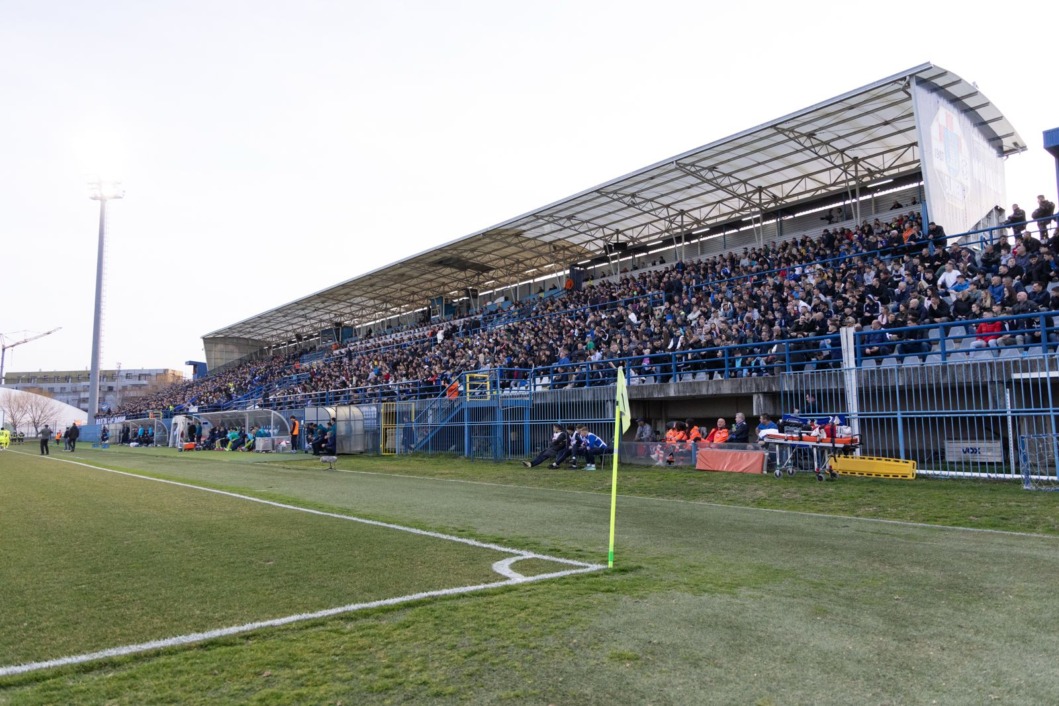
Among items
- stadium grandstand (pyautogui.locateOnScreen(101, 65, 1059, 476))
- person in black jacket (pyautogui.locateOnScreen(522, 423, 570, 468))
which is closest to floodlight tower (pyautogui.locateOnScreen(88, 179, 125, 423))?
stadium grandstand (pyautogui.locateOnScreen(101, 65, 1059, 476))

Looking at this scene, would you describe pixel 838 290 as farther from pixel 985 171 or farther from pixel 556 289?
pixel 556 289

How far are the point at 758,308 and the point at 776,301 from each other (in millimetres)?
720

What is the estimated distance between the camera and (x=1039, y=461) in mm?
12547

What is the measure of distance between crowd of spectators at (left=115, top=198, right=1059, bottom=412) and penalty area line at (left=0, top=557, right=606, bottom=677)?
41.1ft

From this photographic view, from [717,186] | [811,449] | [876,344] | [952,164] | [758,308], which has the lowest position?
[811,449]

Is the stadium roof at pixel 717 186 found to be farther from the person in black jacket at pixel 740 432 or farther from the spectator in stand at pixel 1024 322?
the person in black jacket at pixel 740 432

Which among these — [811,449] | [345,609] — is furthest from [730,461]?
[345,609]

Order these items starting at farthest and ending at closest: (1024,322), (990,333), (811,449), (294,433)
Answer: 1. (294,433)
2. (811,449)
3. (1024,322)
4. (990,333)

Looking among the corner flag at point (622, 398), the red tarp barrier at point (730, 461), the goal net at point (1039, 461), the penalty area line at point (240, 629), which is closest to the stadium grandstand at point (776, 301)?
the goal net at point (1039, 461)

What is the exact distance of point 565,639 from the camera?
449cm

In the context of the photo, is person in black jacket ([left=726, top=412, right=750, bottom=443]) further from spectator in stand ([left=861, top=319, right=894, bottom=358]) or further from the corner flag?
the corner flag

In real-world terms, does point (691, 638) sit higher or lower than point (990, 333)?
lower

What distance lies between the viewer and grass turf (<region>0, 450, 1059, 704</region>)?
3.69m

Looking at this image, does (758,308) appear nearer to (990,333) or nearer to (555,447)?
(555,447)
